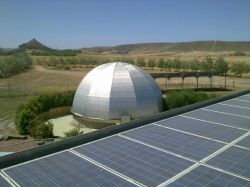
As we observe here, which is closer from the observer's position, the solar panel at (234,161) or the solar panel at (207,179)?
the solar panel at (207,179)

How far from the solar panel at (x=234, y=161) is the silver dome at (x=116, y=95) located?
22.0 metres

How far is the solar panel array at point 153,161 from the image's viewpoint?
13312 millimetres

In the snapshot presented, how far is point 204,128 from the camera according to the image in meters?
21.2

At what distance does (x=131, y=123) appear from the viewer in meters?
21.2

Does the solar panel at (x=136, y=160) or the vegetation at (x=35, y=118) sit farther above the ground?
the solar panel at (x=136, y=160)

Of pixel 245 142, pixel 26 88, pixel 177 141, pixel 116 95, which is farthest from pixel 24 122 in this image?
pixel 26 88

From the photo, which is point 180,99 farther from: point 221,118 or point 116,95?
point 221,118

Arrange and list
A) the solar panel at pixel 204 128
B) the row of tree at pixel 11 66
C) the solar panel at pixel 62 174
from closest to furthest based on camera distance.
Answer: the solar panel at pixel 62 174 < the solar panel at pixel 204 128 < the row of tree at pixel 11 66

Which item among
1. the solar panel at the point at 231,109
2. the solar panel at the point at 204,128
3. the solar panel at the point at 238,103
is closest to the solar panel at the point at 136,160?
the solar panel at the point at 204,128

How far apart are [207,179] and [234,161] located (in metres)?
2.88

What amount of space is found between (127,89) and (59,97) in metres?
13.6

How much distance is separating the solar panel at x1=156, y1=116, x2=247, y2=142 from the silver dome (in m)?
15.0

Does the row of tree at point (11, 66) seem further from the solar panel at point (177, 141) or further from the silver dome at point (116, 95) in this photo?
the solar panel at point (177, 141)

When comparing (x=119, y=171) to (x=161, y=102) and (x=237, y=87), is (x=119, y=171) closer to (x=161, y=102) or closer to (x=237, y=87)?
(x=161, y=102)
